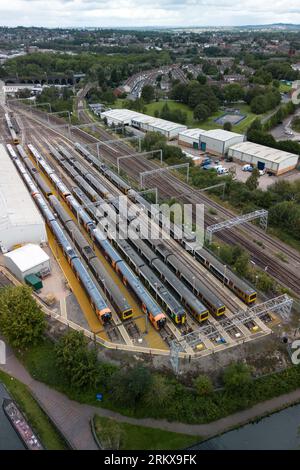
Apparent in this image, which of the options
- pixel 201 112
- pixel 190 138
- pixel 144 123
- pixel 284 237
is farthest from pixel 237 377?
pixel 201 112

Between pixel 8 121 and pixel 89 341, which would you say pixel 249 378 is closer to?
pixel 89 341

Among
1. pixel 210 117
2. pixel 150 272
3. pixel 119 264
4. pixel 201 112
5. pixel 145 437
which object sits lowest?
pixel 145 437

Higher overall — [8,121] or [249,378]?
[8,121]

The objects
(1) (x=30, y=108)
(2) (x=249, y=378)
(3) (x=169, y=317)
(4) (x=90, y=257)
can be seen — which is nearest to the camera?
(2) (x=249, y=378)

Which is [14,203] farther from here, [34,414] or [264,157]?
[264,157]
